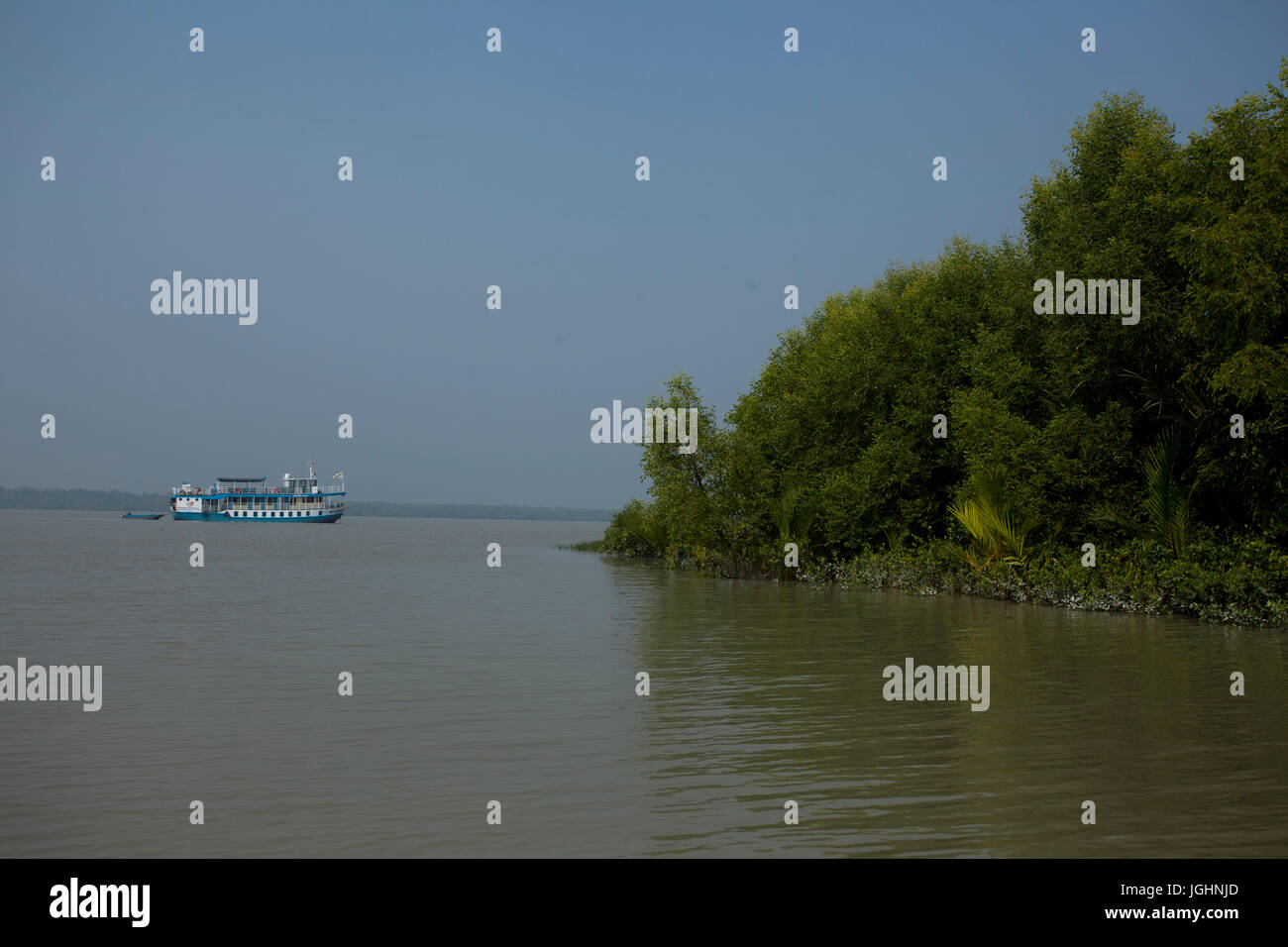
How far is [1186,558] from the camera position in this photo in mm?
30656

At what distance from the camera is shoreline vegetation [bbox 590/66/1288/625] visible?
28203mm

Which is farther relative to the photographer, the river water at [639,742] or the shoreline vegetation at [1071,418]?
the shoreline vegetation at [1071,418]

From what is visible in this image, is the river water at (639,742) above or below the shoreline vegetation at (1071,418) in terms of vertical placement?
below

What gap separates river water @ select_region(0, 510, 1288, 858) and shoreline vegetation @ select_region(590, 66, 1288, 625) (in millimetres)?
5240

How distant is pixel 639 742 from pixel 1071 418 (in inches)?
1067

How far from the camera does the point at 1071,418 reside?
35125 mm

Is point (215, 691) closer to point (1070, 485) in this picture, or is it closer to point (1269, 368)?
point (1269, 368)

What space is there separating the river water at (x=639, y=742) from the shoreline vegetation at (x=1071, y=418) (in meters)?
5.24

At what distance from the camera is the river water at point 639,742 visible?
30.8 ft

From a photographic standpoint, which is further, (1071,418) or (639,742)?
(1071,418)

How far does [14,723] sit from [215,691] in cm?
324

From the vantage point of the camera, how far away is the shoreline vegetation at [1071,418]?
92.5ft

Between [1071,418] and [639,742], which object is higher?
[1071,418]
